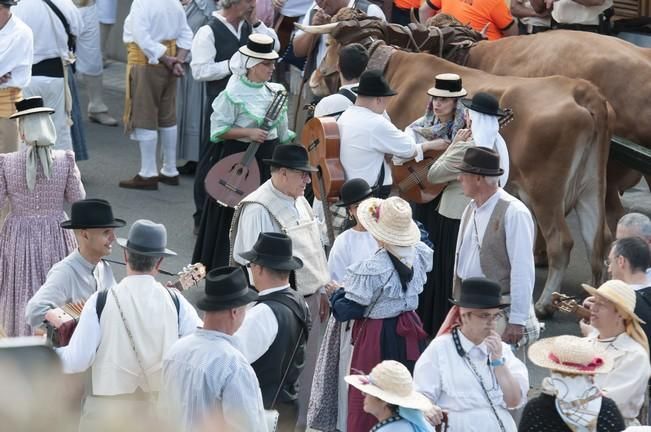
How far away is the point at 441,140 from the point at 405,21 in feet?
16.6

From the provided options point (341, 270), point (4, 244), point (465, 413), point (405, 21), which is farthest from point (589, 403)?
point (405, 21)

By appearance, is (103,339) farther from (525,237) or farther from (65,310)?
(525,237)

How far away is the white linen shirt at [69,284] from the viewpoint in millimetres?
5090

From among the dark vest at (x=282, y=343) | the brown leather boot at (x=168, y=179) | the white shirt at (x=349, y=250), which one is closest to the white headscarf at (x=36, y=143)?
the white shirt at (x=349, y=250)

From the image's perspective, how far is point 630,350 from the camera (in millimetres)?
4965

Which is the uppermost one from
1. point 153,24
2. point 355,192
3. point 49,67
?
point 355,192

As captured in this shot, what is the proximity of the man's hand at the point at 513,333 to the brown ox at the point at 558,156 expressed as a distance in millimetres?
2340

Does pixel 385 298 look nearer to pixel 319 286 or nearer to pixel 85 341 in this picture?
pixel 319 286

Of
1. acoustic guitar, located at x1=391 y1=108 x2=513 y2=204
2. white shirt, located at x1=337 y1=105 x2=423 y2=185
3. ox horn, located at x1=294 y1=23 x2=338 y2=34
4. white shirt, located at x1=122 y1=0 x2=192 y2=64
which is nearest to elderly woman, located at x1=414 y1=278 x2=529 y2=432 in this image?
white shirt, located at x1=337 y1=105 x2=423 y2=185

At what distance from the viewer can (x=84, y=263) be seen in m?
5.32

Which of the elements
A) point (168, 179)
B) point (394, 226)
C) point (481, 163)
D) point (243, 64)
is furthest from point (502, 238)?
point (168, 179)

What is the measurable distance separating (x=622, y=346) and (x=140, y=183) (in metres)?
6.97

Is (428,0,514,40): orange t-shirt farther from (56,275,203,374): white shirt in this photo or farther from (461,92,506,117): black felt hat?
(56,275,203,374): white shirt

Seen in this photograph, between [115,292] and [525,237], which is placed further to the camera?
[525,237]
